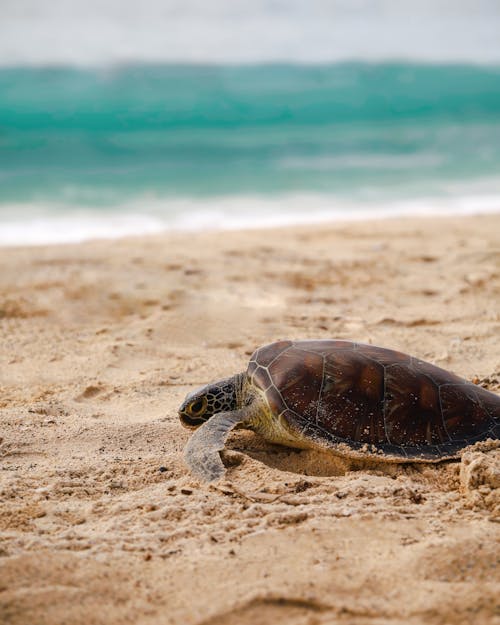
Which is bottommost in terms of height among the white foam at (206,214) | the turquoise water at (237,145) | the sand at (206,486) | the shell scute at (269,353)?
the sand at (206,486)

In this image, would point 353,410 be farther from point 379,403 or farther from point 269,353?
point 269,353

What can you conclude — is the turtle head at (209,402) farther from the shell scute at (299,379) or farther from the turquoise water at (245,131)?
the turquoise water at (245,131)

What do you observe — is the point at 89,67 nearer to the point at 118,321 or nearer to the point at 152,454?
the point at 118,321

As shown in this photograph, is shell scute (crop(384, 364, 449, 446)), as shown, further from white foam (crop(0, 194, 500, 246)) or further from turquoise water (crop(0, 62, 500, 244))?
turquoise water (crop(0, 62, 500, 244))

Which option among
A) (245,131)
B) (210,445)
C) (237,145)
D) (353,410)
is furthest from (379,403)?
(245,131)

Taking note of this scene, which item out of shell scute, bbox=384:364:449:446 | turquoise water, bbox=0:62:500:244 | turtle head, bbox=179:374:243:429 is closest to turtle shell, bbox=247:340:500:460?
shell scute, bbox=384:364:449:446

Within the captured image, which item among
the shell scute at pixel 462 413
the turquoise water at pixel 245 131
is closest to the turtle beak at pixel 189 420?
the shell scute at pixel 462 413

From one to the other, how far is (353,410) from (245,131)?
18073 millimetres

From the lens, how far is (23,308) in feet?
13.8

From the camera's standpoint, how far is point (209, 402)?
2.64 metres

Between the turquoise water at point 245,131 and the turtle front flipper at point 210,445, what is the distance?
26.1ft

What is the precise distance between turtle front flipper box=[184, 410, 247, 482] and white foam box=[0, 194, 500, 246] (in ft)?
16.9

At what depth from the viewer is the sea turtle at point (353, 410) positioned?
2.29 m

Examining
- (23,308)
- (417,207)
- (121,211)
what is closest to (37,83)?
(121,211)
